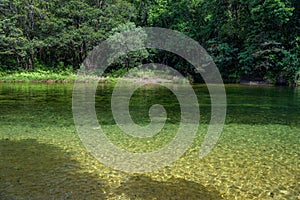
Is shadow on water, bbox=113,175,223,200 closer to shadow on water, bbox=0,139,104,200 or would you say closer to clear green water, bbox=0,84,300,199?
clear green water, bbox=0,84,300,199

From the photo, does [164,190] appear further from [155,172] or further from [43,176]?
[43,176]

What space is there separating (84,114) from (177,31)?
96.4 ft

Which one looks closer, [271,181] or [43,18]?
[271,181]

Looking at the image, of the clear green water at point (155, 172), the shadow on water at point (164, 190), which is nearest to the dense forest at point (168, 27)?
the clear green water at point (155, 172)

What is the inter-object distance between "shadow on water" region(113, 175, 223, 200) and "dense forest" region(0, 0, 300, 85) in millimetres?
27163

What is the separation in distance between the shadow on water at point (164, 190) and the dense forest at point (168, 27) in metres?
27.2

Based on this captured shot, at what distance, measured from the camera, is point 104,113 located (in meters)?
11.0

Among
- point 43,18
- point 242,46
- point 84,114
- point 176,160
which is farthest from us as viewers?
A: point 43,18

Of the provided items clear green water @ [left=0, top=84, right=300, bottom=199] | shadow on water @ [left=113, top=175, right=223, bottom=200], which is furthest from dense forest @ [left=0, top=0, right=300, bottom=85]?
shadow on water @ [left=113, top=175, right=223, bottom=200]

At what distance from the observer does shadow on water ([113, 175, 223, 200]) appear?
153 inches

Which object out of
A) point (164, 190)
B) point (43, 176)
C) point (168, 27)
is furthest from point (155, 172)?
point (168, 27)

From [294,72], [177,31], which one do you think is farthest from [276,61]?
[177,31]

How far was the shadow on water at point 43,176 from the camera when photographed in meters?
3.89

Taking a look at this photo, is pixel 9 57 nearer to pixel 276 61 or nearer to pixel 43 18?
pixel 43 18
